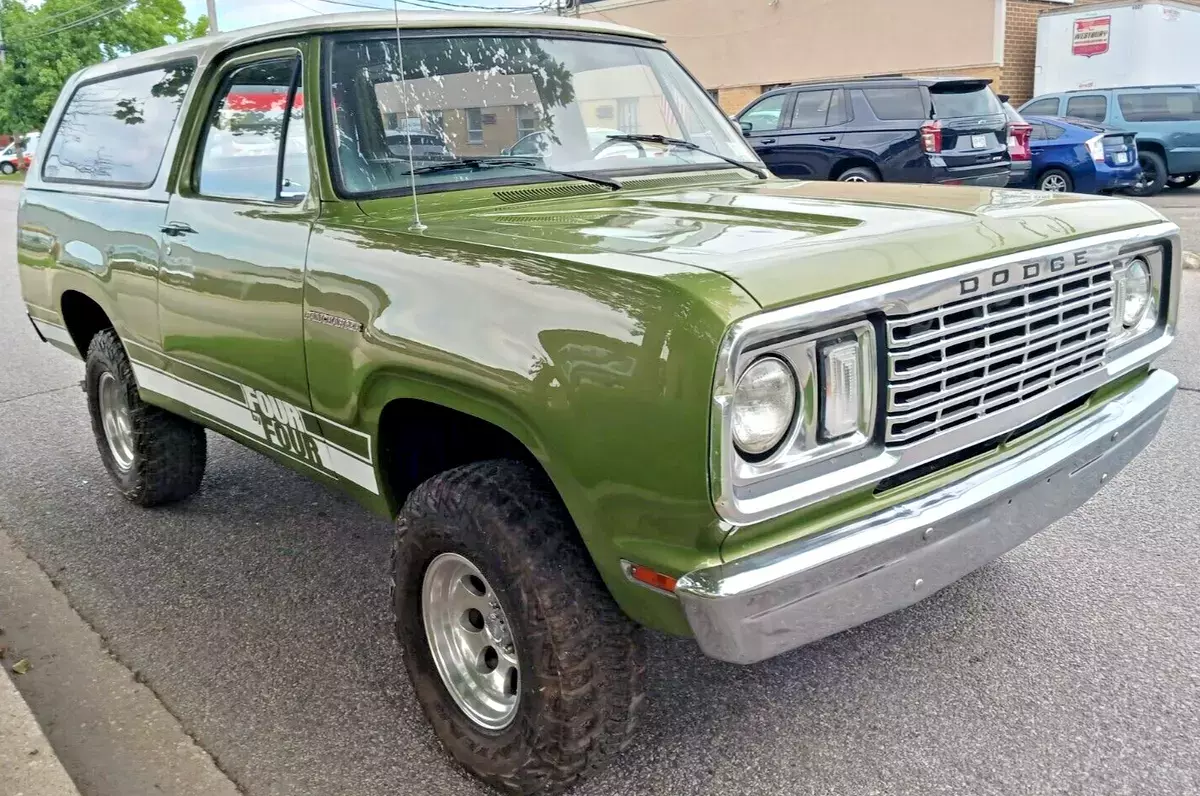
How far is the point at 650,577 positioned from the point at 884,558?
50 cm

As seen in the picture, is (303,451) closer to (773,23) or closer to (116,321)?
(116,321)

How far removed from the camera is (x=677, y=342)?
2.00 metres

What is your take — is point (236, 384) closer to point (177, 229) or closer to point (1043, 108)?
point (177, 229)

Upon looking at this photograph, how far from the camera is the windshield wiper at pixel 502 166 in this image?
126 inches

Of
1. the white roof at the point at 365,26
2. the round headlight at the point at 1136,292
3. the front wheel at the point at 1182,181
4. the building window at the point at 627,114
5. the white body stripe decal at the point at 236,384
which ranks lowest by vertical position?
the front wheel at the point at 1182,181

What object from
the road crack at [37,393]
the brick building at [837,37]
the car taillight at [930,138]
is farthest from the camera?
the brick building at [837,37]

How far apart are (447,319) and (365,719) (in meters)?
1.26

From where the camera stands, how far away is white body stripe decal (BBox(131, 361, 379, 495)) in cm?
303

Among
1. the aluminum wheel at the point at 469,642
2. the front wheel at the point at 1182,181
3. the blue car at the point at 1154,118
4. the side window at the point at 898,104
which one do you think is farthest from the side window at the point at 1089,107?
the aluminum wheel at the point at 469,642

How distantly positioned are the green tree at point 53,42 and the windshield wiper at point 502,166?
4950 cm

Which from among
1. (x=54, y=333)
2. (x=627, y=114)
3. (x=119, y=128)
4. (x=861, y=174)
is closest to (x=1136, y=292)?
(x=627, y=114)

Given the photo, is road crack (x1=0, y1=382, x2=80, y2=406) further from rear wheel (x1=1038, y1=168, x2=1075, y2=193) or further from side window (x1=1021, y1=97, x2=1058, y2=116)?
side window (x1=1021, y1=97, x2=1058, y2=116)

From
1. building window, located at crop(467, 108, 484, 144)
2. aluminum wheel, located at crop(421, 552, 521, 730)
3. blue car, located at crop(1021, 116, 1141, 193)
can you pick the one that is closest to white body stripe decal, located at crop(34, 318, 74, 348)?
building window, located at crop(467, 108, 484, 144)

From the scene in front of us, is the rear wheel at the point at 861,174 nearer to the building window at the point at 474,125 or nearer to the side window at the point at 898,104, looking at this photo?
the side window at the point at 898,104
